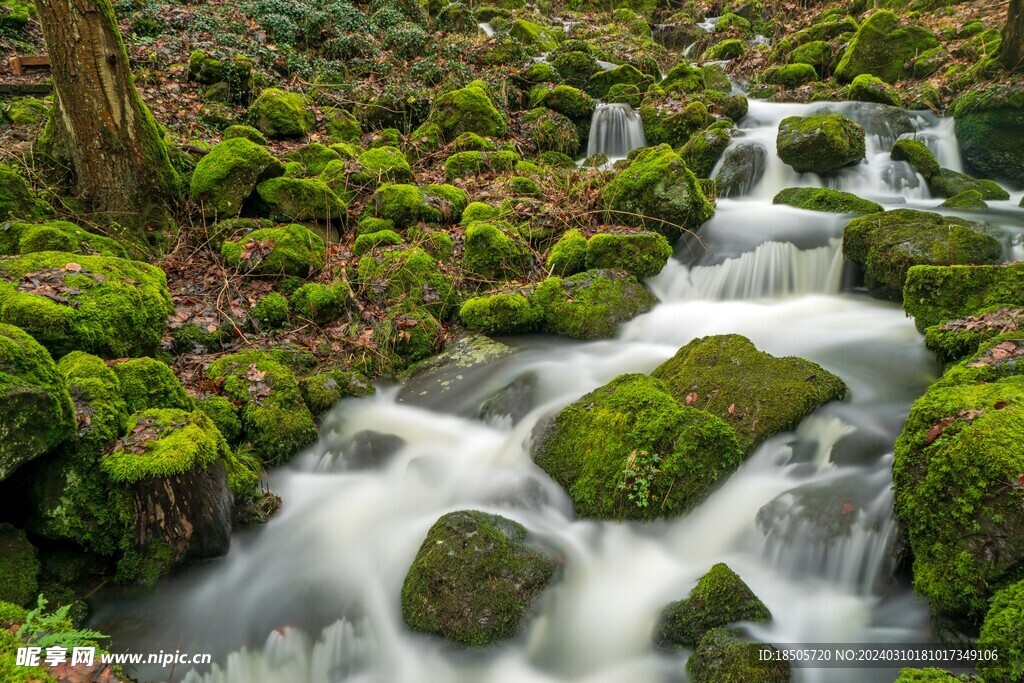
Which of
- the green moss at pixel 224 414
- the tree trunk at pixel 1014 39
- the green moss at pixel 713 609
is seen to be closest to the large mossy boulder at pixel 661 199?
the green moss at pixel 224 414

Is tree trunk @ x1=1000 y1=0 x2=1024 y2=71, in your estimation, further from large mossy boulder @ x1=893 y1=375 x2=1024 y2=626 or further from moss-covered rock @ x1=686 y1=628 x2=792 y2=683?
moss-covered rock @ x1=686 y1=628 x2=792 y2=683

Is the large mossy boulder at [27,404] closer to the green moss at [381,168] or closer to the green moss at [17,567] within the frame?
the green moss at [17,567]

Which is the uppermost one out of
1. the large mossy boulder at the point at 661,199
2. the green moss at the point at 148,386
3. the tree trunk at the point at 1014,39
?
the tree trunk at the point at 1014,39

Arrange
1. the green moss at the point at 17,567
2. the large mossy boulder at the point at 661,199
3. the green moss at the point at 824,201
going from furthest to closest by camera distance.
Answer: the green moss at the point at 824,201 → the large mossy boulder at the point at 661,199 → the green moss at the point at 17,567

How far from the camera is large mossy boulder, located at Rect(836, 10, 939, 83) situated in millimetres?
13688

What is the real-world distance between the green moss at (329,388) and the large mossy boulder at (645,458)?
2.41 meters

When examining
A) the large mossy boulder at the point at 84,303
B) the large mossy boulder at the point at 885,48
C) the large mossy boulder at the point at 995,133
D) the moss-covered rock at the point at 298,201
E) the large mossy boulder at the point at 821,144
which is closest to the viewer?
the large mossy boulder at the point at 84,303

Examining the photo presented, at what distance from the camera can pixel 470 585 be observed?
3.60 metres

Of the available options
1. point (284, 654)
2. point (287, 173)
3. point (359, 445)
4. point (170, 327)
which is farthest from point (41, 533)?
point (287, 173)

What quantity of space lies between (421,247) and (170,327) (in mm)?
3027

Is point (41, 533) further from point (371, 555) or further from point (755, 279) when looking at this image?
point (755, 279)

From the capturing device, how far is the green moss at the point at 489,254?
752 centimetres

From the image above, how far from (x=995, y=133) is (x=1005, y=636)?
10.8 meters

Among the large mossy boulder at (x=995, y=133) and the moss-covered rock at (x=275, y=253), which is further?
the large mossy boulder at (x=995, y=133)
